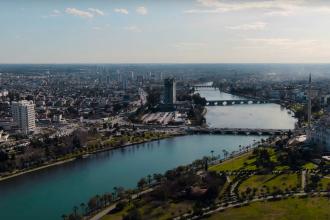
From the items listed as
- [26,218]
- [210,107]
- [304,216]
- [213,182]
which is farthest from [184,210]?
[210,107]

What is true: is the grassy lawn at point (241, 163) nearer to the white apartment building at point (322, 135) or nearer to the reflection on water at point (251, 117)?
the white apartment building at point (322, 135)

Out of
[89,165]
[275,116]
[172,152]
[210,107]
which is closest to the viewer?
[89,165]

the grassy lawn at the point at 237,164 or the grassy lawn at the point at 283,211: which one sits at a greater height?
the grassy lawn at the point at 283,211

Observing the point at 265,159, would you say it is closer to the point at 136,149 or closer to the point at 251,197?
the point at 251,197

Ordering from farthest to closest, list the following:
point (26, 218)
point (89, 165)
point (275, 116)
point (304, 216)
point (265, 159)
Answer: point (275, 116)
point (89, 165)
point (265, 159)
point (26, 218)
point (304, 216)

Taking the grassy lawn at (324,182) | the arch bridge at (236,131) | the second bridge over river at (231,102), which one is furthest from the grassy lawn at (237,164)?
the second bridge over river at (231,102)

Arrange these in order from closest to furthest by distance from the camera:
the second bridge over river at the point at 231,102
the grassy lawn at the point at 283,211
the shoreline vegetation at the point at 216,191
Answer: the grassy lawn at the point at 283,211 < the shoreline vegetation at the point at 216,191 < the second bridge over river at the point at 231,102

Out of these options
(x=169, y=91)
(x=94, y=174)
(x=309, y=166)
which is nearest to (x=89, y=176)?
(x=94, y=174)
